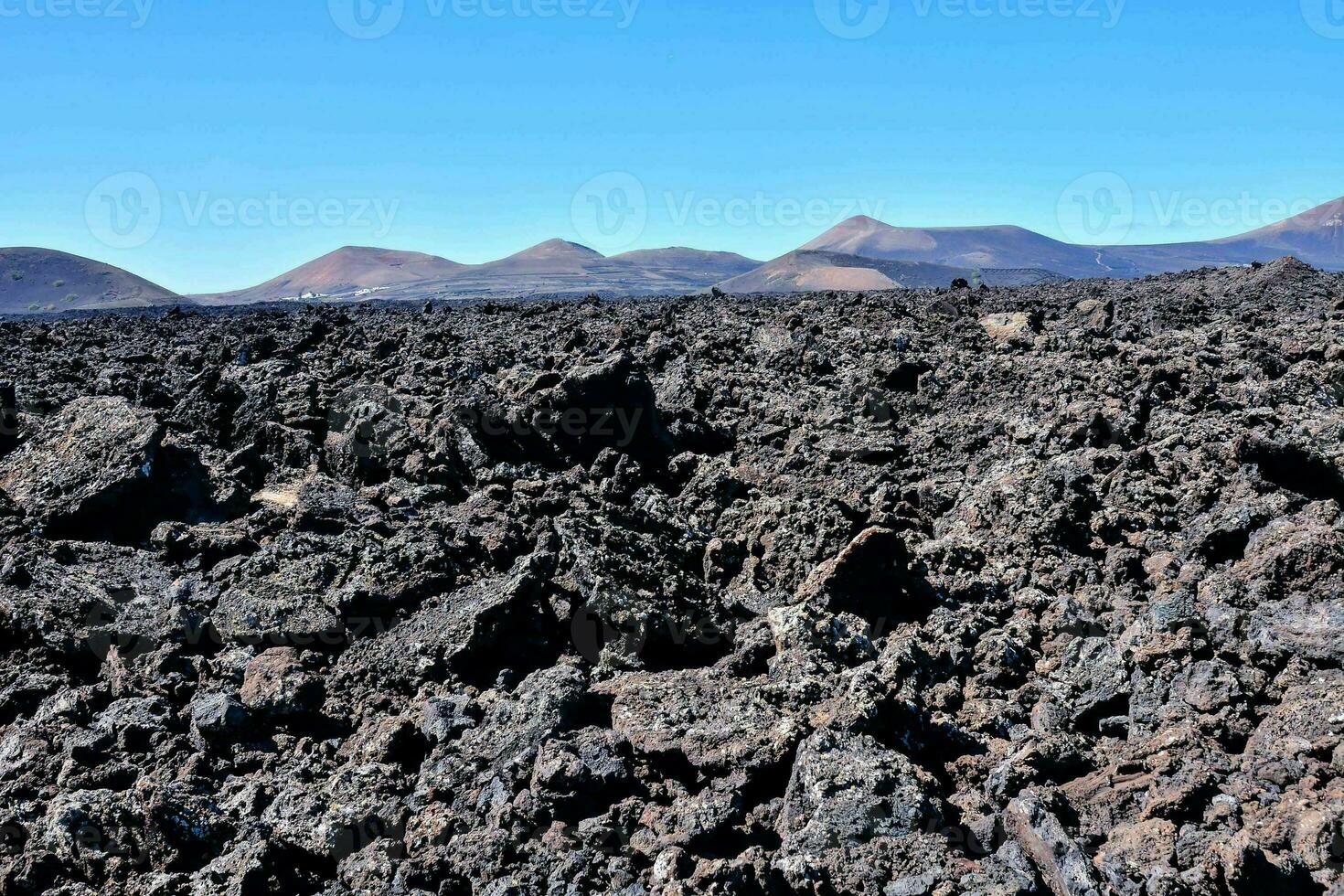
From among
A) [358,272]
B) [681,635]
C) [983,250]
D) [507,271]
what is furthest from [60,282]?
[983,250]

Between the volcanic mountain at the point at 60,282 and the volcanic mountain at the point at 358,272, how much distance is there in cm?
5661

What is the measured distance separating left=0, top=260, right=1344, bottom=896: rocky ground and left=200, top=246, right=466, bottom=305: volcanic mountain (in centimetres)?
14191

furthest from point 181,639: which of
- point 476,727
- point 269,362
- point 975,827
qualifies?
point 269,362

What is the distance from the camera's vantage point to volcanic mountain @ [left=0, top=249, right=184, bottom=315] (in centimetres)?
7419

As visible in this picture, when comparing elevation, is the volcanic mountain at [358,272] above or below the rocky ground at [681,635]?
above

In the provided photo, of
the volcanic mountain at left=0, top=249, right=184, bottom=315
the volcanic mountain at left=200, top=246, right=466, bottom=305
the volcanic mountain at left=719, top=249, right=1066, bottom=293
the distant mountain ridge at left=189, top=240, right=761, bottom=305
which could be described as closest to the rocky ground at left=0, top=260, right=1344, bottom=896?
the volcanic mountain at left=719, top=249, right=1066, bottom=293

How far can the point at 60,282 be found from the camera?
78.1m

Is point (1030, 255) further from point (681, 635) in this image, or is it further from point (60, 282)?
point (681, 635)

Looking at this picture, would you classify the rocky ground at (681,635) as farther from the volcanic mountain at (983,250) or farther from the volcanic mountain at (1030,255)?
the volcanic mountain at (983,250)

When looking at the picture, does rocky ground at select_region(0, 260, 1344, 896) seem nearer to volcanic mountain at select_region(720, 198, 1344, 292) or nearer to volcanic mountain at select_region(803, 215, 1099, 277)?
volcanic mountain at select_region(720, 198, 1344, 292)

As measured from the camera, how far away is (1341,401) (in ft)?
24.8

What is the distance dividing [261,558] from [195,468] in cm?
173

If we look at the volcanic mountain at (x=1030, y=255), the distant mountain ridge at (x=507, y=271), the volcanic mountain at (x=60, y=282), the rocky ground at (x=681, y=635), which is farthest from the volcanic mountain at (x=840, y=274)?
the rocky ground at (x=681, y=635)

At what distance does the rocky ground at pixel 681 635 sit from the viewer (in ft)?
10.2
